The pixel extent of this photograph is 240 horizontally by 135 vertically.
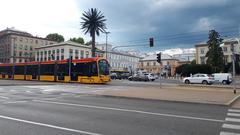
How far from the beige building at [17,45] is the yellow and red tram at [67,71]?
75.1m

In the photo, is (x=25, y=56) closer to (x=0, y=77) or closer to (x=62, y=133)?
(x=0, y=77)

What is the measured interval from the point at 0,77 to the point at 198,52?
3699 inches

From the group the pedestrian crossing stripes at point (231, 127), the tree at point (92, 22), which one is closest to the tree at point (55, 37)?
the tree at point (92, 22)

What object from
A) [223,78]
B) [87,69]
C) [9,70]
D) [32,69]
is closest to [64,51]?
[9,70]

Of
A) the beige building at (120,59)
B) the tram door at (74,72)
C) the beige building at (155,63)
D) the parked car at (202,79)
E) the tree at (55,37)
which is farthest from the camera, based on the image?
the tree at (55,37)

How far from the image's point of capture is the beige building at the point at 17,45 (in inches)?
4806

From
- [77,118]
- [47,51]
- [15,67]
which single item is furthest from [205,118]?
[47,51]

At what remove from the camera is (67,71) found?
132ft

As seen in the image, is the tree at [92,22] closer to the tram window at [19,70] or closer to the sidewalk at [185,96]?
the tram window at [19,70]

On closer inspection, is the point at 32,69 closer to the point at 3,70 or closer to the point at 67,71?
the point at 67,71

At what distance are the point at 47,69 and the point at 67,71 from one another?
5.35 m

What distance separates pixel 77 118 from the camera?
9422 millimetres

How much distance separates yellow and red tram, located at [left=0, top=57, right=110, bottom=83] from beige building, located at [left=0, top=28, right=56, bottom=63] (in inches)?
2955

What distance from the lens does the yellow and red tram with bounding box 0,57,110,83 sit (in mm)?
36438
